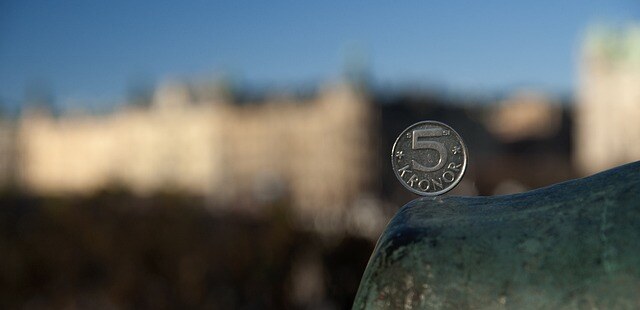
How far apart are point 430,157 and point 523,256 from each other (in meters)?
0.27

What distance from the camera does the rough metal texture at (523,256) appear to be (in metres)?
0.92

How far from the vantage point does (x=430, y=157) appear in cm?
121

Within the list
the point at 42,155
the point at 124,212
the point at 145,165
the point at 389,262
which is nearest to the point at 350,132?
the point at 145,165

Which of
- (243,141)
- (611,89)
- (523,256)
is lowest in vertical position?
(243,141)

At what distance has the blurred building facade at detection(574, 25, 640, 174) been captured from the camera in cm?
2677

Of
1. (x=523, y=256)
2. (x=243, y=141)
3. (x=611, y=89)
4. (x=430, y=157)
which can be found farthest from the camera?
(x=243, y=141)

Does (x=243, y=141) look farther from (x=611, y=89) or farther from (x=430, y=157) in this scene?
(x=430, y=157)

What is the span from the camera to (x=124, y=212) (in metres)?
7.48

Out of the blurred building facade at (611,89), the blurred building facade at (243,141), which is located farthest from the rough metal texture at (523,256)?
the blurred building facade at (243,141)

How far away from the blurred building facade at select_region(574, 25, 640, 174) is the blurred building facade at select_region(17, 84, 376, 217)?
769cm

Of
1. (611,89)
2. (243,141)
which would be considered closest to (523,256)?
(611,89)

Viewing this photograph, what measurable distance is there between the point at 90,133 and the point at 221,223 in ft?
146

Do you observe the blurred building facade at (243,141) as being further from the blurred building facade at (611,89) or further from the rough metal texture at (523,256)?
the rough metal texture at (523,256)

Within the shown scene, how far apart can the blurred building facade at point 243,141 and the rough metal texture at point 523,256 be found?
2961cm
